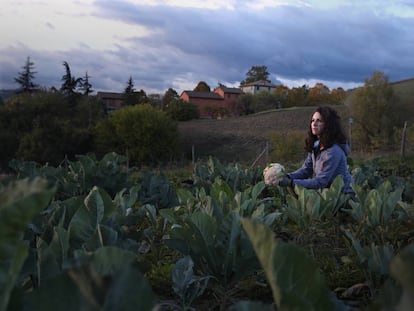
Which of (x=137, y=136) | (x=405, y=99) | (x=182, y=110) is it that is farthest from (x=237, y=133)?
(x=405, y=99)

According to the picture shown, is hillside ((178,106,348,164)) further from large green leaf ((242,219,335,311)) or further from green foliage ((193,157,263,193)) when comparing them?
large green leaf ((242,219,335,311))

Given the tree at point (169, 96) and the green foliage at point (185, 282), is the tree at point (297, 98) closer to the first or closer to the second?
the tree at point (169, 96)

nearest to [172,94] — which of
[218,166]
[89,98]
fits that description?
[89,98]

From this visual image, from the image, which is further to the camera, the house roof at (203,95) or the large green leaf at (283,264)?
the house roof at (203,95)

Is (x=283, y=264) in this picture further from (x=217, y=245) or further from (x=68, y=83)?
(x=68, y=83)

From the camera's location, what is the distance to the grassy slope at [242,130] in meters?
49.8

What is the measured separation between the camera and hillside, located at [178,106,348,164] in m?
49.5

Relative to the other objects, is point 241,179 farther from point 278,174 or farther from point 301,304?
point 301,304

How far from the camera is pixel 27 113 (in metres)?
47.9

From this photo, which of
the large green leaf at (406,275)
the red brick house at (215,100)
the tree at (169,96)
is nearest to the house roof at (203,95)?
the red brick house at (215,100)

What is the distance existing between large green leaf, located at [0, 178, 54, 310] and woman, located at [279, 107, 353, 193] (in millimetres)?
3968

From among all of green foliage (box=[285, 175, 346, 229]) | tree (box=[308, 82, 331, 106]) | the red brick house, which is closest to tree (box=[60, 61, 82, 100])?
the red brick house

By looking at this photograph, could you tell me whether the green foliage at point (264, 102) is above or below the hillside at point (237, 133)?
above

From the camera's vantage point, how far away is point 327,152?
4844 millimetres
